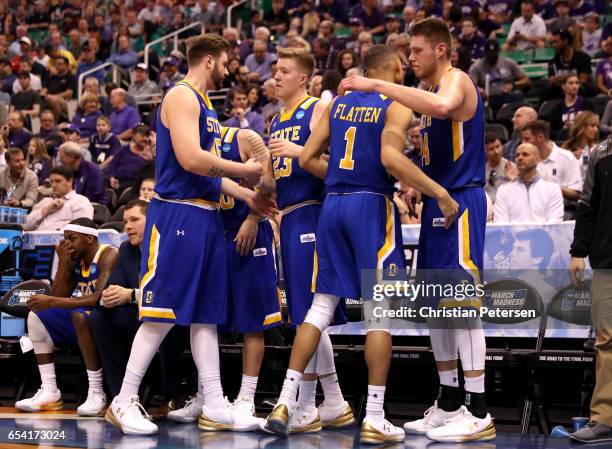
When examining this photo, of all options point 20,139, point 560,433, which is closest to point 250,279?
point 560,433

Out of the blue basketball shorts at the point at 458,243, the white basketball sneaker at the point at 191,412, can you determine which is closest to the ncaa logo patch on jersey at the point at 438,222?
the blue basketball shorts at the point at 458,243

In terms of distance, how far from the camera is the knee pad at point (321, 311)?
18.8 feet

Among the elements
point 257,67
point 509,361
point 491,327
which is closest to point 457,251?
point 509,361

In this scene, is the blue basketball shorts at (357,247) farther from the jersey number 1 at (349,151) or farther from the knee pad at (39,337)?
the knee pad at (39,337)

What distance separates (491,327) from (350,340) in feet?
4.03

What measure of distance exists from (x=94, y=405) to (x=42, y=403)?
0.65m

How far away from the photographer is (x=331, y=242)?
5.82m

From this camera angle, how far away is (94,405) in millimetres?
6945

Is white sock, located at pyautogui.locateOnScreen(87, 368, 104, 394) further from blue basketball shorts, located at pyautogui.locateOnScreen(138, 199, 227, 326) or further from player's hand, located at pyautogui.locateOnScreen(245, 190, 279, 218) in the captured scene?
player's hand, located at pyautogui.locateOnScreen(245, 190, 279, 218)

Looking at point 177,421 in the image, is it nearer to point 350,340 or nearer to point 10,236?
point 350,340

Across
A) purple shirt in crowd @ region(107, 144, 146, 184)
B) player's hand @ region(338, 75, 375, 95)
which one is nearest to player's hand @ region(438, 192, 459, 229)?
player's hand @ region(338, 75, 375, 95)

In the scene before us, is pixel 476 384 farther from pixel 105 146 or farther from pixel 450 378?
pixel 105 146

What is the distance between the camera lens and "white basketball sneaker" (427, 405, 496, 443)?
5590 mm

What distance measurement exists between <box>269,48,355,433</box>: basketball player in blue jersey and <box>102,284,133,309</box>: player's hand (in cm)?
130
